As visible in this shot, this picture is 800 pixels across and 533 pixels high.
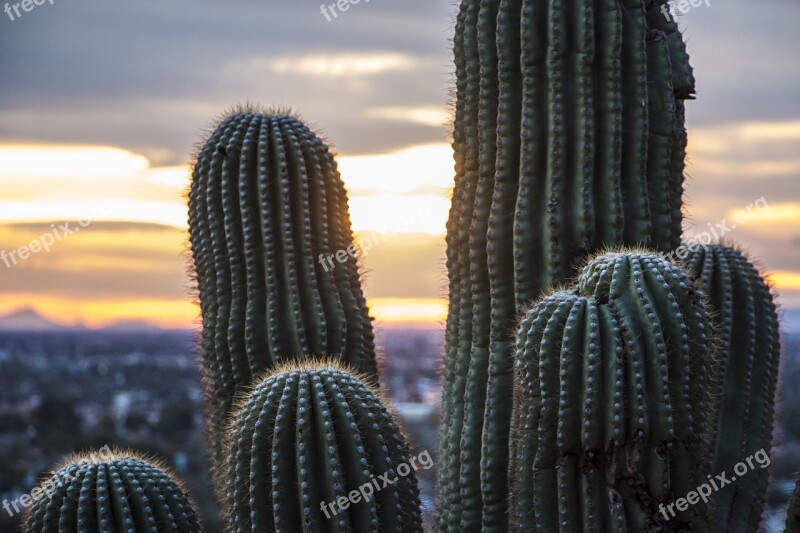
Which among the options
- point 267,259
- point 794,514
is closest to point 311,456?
point 267,259

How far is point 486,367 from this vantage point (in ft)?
18.6

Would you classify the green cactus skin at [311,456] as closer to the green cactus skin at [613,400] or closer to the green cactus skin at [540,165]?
the green cactus skin at [613,400]

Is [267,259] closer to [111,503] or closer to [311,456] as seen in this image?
[111,503]

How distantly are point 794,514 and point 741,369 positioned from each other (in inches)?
37.2

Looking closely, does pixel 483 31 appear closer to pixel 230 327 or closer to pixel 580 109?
pixel 580 109

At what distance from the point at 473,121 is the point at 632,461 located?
1971 mm

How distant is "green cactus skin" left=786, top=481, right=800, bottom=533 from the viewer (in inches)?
213

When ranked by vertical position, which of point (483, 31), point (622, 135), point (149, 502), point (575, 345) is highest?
point (483, 31)

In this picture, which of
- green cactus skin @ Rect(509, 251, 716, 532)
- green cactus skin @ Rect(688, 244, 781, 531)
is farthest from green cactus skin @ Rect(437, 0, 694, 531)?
green cactus skin @ Rect(509, 251, 716, 532)

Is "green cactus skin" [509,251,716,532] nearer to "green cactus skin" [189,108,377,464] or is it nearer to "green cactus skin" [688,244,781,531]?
"green cactus skin" [688,244,781,531]

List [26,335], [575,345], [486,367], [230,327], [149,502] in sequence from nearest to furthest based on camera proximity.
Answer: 1. [575,345]
2. [149,502]
3. [486,367]
4. [230,327]
5. [26,335]

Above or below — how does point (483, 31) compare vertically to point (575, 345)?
above

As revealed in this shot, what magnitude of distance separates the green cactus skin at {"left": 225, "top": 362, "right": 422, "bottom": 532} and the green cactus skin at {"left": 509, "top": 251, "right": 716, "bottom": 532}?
0.57 meters

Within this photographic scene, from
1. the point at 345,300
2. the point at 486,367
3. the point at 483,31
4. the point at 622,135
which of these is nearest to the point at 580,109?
the point at 622,135
